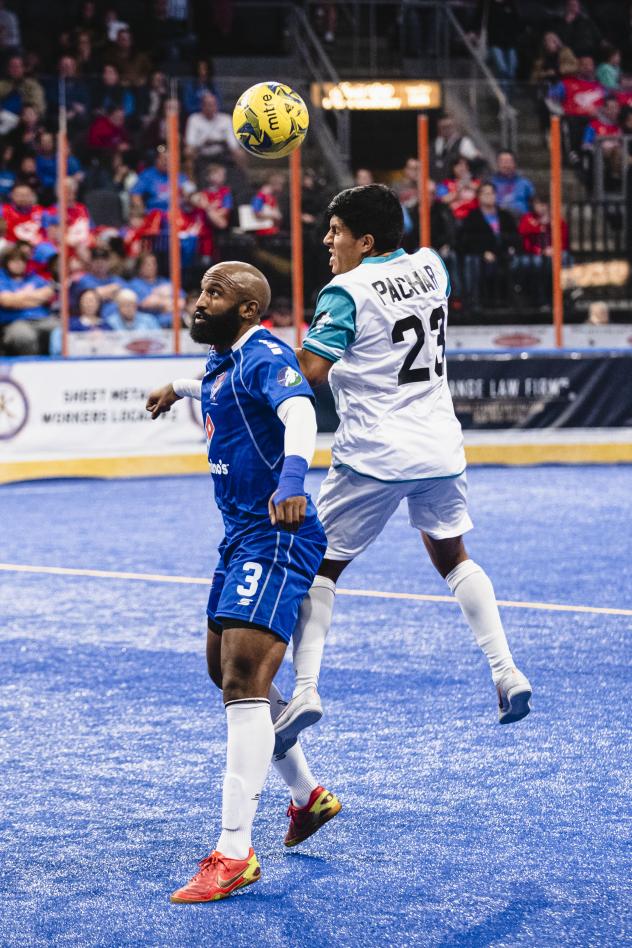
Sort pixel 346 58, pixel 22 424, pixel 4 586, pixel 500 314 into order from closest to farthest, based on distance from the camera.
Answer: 1. pixel 4 586
2. pixel 22 424
3. pixel 500 314
4. pixel 346 58

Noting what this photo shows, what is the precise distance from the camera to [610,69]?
68.7 feet

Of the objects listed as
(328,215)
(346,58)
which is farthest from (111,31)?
(328,215)

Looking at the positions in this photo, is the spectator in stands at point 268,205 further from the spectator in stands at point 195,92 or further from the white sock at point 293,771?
the white sock at point 293,771

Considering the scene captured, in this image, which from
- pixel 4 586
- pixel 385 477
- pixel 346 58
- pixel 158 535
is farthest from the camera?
pixel 346 58

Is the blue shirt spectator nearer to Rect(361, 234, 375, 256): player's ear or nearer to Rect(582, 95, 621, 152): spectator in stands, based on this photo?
Rect(582, 95, 621, 152): spectator in stands

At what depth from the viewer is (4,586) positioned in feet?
30.8

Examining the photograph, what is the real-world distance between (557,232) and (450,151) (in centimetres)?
150

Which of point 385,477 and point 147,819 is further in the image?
point 385,477

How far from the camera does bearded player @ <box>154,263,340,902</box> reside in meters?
4.32

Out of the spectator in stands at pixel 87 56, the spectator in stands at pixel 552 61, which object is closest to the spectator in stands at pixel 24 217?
the spectator in stands at pixel 87 56

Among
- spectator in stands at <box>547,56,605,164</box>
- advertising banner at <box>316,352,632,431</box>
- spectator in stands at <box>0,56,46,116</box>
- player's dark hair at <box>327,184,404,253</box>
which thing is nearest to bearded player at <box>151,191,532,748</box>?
player's dark hair at <box>327,184,404,253</box>

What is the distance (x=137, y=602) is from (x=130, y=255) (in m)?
6.99

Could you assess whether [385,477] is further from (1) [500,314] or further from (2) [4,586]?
(1) [500,314]

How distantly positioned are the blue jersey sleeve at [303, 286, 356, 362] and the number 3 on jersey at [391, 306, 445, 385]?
197 millimetres
